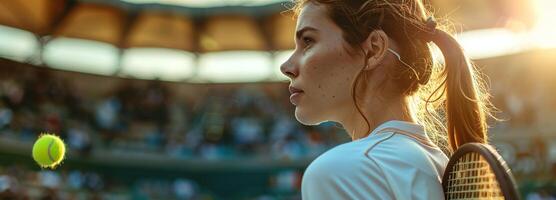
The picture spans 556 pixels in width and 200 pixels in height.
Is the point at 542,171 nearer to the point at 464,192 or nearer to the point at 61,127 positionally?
the point at 61,127

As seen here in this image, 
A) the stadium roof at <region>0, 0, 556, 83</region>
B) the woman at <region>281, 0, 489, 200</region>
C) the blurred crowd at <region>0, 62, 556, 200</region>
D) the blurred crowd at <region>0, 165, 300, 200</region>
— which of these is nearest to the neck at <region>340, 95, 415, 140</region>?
the woman at <region>281, 0, 489, 200</region>

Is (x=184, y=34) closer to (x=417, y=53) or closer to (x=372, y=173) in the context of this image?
(x=417, y=53)

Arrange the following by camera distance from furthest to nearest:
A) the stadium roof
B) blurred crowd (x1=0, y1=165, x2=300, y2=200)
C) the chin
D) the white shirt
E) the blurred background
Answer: the stadium roof < the blurred background < blurred crowd (x1=0, y1=165, x2=300, y2=200) < the chin < the white shirt

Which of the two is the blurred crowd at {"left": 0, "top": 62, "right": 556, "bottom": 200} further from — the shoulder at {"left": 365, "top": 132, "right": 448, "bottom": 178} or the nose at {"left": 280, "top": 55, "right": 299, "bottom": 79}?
the shoulder at {"left": 365, "top": 132, "right": 448, "bottom": 178}

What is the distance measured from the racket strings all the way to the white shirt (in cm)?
10

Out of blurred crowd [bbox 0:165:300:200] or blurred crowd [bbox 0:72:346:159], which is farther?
blurred crowd [bbox 0:72:346:159]

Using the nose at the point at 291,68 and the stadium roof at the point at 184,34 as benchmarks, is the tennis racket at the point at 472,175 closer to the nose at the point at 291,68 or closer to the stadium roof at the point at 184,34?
the nose at the point at 291,68

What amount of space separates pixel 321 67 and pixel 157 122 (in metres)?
23.0

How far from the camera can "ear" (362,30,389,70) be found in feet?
6.28

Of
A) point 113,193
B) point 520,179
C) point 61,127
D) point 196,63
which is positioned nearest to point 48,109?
point 61,127

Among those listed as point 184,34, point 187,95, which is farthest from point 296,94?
point 184,34

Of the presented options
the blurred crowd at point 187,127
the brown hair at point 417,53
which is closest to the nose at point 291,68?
the brown hair at point 417,53

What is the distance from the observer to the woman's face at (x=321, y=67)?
193 cm

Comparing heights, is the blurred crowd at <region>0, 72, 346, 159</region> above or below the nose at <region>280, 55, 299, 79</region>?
above
